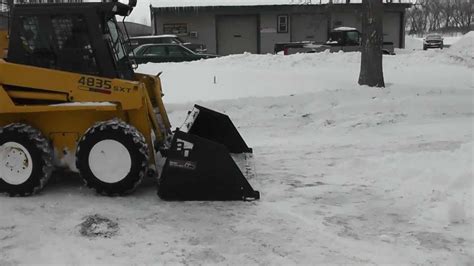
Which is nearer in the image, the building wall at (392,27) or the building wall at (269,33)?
the building wall at (269,33)

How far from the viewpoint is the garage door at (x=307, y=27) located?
3612 centimetres

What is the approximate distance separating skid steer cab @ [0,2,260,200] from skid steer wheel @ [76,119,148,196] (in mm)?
10

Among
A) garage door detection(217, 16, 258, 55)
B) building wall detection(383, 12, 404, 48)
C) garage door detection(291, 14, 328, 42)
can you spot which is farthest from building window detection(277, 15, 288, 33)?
building wall detection(383, 12, 404, 48)

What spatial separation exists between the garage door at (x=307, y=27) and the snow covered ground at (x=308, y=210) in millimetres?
26738

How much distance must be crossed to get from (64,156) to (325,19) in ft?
105

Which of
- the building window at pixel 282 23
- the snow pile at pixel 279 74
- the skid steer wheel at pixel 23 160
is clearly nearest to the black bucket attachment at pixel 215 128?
the skid steer wheel at pixel 23 160

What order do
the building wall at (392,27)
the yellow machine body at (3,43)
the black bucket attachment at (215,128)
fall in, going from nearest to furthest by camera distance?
the yellow machine body at (3,43)
the black bucket attachment at (215,128)
the building wall at (392,27)

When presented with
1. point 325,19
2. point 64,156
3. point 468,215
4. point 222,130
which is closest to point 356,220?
point 468,215

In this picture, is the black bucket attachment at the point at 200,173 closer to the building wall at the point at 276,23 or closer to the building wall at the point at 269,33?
the building wall at the point at 276,23

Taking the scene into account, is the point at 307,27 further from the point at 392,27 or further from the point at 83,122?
the point at 83,122

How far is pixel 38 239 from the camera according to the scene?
4738mm

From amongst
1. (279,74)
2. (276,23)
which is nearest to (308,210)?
(279,74)

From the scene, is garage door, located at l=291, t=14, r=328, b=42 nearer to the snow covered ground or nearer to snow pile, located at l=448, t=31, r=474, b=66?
snow pile, located at l=448, t=31, r=474, b=66

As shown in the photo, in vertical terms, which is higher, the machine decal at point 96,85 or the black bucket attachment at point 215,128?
the machine decal at point 96,85
